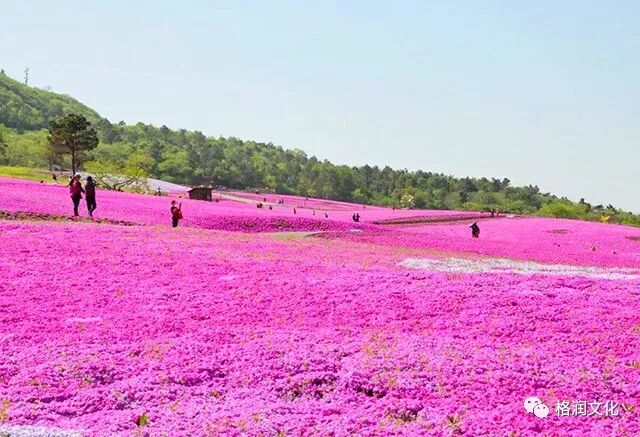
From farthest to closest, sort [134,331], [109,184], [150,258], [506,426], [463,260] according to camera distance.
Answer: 1. [109,184]
2. [463,260]
3. [150,258]
4. [134,331]
5. [506,426]

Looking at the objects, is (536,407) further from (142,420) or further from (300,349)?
(142,420)

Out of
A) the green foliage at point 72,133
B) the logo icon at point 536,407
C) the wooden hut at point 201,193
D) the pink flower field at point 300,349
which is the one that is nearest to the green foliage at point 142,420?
the pink flower field at point 300,349

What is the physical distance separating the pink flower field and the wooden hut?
245 feet

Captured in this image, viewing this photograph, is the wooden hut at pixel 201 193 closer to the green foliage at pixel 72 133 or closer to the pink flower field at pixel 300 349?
the green foliage at pixel 72 133

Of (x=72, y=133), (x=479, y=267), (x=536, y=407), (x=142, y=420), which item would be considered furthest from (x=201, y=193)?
(x=536, y=407)

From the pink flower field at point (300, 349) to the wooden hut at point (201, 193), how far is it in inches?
2946

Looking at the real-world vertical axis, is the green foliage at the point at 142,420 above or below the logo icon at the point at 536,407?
below

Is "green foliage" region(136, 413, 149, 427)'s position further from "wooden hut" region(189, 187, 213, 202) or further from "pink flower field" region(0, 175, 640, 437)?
"wooden hut" region(189, 187, 213, 202)

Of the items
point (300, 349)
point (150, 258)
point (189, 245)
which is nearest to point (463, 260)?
point (189, 245)

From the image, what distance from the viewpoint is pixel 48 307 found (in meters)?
15.7

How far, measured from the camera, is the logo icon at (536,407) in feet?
30.6

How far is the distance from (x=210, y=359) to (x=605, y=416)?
628 cm

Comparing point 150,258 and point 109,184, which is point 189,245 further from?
point 109,184

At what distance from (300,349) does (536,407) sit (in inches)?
171
